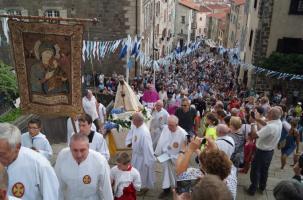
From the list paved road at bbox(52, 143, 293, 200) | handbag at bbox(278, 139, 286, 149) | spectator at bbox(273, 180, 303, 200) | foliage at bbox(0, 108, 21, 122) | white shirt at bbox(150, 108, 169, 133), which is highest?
spectator at bbox(273, 180, 303, 200)

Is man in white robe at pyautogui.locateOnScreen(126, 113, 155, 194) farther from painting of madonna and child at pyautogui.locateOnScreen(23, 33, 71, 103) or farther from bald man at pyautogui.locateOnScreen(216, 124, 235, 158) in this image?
bald man at pyautogui.locateOnScreen(216, 124, 235, 158)

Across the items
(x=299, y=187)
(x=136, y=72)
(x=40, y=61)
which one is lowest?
(x=136, y=72)

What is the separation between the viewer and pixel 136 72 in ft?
73.6

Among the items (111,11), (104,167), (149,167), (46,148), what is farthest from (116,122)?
(111,11)

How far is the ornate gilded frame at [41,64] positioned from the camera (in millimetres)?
5750

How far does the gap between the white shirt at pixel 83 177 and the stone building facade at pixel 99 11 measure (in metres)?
17.2

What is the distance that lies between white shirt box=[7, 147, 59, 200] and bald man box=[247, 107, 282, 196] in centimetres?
411

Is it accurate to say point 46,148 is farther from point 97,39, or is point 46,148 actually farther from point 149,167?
point 97,39

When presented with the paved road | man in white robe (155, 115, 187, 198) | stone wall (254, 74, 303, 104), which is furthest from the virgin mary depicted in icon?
stone wall (254, 74, 303, 104)

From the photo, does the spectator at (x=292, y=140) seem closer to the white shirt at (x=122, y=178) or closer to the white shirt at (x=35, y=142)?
the white shirt at (x=122, y=178)

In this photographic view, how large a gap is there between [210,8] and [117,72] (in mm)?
58472

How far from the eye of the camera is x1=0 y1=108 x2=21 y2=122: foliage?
9.75 metres

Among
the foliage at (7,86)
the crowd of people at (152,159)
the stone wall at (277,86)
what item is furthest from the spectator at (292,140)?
the stone wall at (277,86)

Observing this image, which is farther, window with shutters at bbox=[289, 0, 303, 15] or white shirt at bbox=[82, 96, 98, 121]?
window with shutters at bbox=[289, 0, 303, 15]
